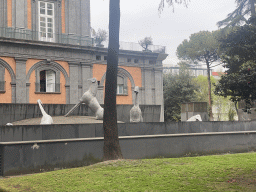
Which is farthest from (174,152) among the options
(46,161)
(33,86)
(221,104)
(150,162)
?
(221,104)

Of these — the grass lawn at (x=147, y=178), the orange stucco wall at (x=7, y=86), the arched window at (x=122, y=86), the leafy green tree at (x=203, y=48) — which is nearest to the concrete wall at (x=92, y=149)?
the grass lawn at (x=147, y=178)

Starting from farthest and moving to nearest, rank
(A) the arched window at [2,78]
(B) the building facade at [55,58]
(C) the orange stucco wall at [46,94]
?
(C) the orange stucco wall at [46,94], (B) the building facade at [55,58], (A) the arched window at [2,78]

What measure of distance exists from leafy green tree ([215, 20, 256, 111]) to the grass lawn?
2013 millimetres

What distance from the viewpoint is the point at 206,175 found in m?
7.40

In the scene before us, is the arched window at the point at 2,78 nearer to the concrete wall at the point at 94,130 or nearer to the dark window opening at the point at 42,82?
the dark window opening at the point at 42,82

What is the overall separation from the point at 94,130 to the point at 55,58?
657 inches

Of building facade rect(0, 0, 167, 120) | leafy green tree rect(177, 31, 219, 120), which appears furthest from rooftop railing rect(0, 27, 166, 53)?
leafy green tree rect(177, 31, 219, 120)

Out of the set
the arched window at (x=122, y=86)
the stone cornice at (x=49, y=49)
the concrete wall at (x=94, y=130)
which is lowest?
the concrete wall at (x=94, y=130)

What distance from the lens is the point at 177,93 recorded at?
4144 centimetres

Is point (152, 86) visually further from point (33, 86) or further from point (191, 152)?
point (191, 152)

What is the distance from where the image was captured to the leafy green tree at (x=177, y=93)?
40.3 m

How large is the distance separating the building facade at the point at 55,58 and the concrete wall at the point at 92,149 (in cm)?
1605

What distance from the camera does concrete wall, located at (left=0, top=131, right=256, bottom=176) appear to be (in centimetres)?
1020

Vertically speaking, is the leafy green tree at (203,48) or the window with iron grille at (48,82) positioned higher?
the leafy green tree at (203,48)
